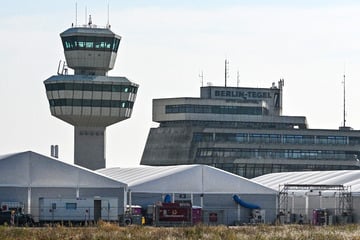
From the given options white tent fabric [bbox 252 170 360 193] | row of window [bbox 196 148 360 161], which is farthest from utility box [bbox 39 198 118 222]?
row of window [bbox 196 148 360 161]

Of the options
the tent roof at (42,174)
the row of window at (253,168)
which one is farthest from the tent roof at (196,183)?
the row of window at (253,168)

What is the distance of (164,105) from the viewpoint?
172625 mm

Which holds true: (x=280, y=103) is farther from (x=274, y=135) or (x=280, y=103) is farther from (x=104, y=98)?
(x=104, y=98)

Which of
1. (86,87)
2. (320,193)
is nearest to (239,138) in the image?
(86,87)

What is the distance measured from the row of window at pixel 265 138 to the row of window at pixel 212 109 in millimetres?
5067

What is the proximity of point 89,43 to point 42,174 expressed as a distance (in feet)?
213

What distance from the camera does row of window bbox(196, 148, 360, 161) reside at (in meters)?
166

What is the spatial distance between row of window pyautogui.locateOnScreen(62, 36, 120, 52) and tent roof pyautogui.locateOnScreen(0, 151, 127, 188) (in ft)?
207

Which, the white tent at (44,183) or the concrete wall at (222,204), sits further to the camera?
the concrete wall at (222,204)

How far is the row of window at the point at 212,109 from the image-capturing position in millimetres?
170500

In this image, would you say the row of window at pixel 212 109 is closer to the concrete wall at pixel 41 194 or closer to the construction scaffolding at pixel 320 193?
the construction scaffolding at pixel 320 193

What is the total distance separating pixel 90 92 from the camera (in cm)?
15325

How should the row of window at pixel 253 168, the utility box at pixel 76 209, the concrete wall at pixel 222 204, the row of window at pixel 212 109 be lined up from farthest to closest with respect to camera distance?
1. the row of window at pixel 212 109
2. the row of window at pixel 253 168
3. the concrete wall at pixel 222 204
4. the utility box at pixel 76 209

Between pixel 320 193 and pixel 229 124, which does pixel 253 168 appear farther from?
pixel 320 193
